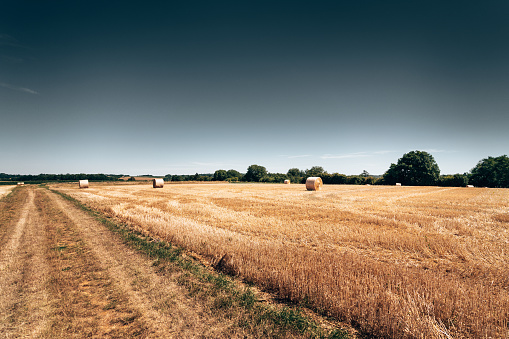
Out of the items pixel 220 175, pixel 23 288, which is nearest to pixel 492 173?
pixel 23 288

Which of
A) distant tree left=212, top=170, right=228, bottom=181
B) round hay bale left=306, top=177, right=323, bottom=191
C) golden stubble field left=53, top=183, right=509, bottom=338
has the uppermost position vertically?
distant tree left=212, top=170, right=228, bottom=181

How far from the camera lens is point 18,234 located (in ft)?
37.1

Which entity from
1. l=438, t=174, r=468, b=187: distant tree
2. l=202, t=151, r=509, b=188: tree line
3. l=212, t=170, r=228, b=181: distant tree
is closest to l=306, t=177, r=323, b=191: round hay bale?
l=202, t=151, r=509, b=188: tree line

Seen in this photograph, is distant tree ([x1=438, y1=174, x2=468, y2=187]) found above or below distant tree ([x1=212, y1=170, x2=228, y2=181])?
below

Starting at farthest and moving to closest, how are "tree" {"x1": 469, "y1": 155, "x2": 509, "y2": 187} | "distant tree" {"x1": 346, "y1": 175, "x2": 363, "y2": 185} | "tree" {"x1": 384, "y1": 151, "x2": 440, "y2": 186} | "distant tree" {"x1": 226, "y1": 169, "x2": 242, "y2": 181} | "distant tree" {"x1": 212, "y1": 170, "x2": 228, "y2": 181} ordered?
"distant tree" {"x1": 226, "y1": 169, "x2": 242, "y2": 181}
"distant tree" {"x1": 212, "y1": 170, "x2": 228, "y2": 181}
"distant tree" {"x1": 346, "y1": 175, "x2": 363, "y2": 185}
"tree" {"x1": 384, "y1": 151, "x2": 440, "y2": 186}
"tree" {"x1": 469, "y1": 155, "x2": 509, "y2": 187}

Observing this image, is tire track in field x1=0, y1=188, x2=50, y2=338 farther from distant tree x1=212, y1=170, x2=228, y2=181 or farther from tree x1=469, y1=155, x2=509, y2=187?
distant tree x1=212, y1=170, x2=228, y2=181

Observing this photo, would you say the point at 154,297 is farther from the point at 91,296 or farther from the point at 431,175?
the point at 431,175

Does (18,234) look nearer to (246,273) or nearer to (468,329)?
(246,273)

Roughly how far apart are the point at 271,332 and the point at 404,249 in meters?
7.07

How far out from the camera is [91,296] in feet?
17.9

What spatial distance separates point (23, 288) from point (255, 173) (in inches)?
5314

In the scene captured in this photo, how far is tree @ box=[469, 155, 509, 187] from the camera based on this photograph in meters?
77.9

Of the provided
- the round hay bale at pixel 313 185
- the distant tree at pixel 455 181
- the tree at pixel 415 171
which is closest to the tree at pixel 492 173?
the distant tree at pixel 455 181

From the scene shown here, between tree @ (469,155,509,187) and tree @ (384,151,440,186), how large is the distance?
13568 mm
